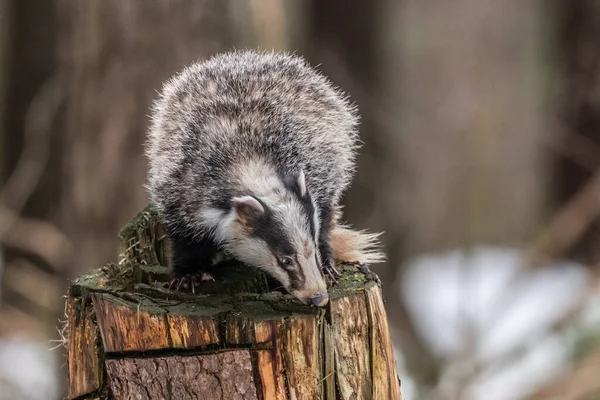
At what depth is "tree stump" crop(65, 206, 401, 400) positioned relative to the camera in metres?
3.88

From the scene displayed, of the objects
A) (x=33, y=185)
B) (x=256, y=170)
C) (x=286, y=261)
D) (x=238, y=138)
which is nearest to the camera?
(x=286, y=261)

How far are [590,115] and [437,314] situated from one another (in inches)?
152

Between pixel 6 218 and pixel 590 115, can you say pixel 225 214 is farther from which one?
pixel 590 115

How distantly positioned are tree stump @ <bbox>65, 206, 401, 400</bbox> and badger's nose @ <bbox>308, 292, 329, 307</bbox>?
4cm

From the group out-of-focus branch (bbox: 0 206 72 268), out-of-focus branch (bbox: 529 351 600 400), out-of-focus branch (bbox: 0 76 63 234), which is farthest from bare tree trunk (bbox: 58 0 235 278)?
out-of-focus branch (bbox: 529 351 600 400)

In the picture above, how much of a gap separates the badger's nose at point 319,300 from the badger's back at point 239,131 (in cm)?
101

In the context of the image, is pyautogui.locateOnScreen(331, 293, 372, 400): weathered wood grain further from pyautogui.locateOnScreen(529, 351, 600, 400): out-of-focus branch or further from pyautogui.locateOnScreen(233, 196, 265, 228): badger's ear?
pyautogui.locateOnScreen(529, 351, 600, 400): out-of-focus branch

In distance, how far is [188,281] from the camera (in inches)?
177

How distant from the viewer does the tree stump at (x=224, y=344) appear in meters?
3.88

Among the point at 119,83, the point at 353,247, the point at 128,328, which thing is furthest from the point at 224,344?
the point at 119,83

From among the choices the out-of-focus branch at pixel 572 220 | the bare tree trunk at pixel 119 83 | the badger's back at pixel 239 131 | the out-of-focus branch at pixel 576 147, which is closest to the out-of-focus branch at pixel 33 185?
the bare tree trunk at pixel 119 83

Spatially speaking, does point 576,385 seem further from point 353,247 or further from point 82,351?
point 82,351

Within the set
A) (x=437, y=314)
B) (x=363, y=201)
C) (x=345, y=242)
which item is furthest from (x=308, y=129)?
(x=437, y=314)

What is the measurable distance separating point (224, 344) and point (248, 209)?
896 mm
